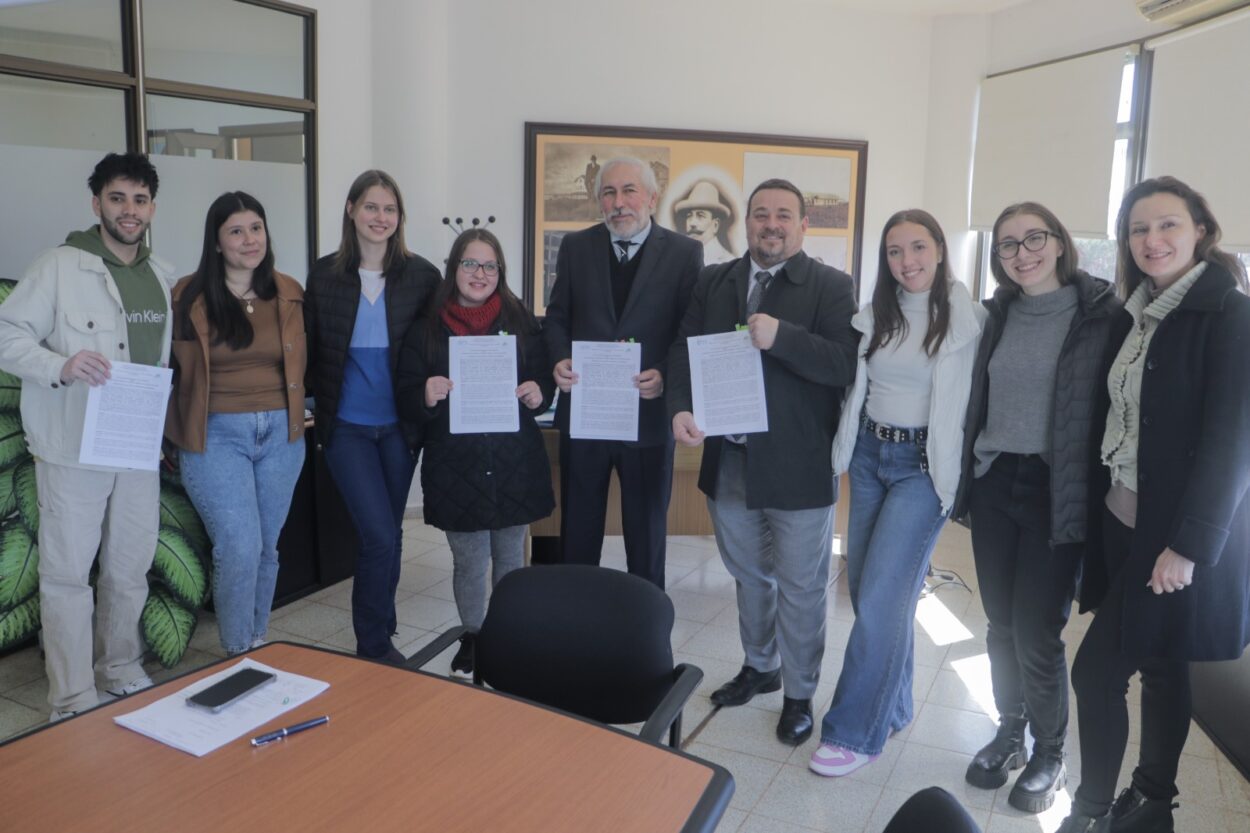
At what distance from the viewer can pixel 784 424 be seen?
2.92m

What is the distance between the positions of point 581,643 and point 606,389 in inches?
48.0

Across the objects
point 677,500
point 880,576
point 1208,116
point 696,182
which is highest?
point 1208,116

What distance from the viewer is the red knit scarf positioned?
3.27m

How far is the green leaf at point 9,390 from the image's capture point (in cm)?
343

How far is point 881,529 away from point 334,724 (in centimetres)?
174

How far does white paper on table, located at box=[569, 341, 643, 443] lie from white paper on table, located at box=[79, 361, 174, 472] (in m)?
1.34

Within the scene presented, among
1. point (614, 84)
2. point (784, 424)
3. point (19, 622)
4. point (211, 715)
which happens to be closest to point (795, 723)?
point (784, 424)

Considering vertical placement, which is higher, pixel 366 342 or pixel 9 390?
pixel 366 342

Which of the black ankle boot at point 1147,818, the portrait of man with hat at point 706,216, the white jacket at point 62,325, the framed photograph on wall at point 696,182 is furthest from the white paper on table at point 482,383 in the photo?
the portrait of man with hat at point 706,216

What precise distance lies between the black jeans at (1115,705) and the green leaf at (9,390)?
3706mm

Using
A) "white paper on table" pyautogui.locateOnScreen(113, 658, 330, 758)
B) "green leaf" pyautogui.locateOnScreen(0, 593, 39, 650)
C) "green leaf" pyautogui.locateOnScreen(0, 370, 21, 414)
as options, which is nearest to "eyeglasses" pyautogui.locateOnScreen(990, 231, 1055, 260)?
"white paper on table" pyautogui.locateOnScreen(113, 658, 330, 758)

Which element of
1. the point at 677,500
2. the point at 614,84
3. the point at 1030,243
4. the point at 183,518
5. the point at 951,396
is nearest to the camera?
the point at 1030,243

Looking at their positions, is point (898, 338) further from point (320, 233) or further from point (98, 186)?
point (320, 233)

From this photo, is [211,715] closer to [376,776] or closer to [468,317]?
[376,776]
